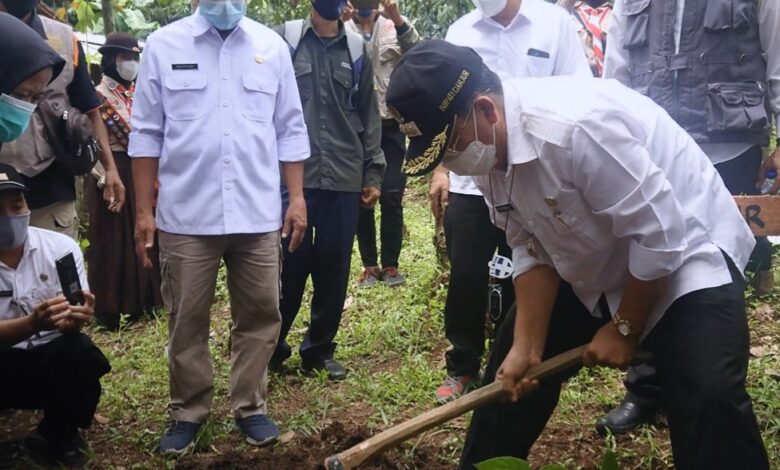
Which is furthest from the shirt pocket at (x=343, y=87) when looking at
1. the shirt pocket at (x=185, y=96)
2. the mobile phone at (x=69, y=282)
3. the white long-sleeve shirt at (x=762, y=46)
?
the mobile phone at (x=69, y=282)

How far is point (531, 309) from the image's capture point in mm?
2646

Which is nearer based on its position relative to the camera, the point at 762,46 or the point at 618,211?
the point at 618,211

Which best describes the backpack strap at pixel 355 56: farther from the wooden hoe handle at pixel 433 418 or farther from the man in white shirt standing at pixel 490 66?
the wooden hoe handle at pixel 433 418

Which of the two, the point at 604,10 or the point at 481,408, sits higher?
the point at 604,10

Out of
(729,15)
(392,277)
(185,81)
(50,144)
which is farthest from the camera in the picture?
(392,277)

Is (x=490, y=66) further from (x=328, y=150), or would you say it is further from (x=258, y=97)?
(x=258, y=97)

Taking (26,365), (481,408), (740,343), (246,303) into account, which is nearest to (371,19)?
(246,303)

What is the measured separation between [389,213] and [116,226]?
202 centimetres

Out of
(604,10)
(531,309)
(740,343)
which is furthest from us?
(604,10)

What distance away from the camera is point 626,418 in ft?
12.0

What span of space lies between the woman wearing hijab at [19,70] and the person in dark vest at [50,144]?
63 centimetres

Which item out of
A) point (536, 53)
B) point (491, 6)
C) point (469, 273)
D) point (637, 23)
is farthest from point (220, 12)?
point (637, 23)

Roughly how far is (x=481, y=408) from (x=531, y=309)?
1.32 feet

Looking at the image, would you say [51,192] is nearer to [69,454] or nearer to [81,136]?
[81,136]
